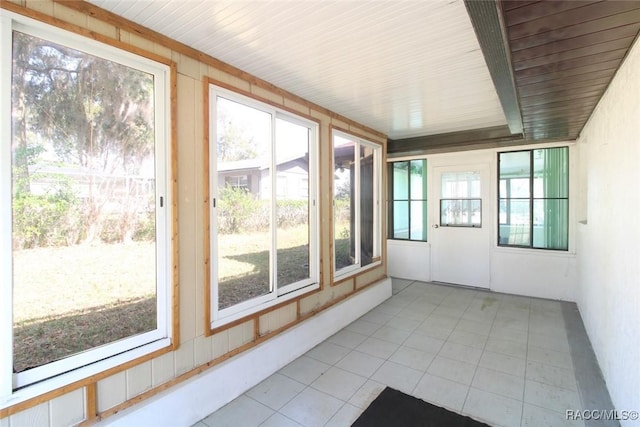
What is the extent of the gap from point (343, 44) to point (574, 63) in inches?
59.1

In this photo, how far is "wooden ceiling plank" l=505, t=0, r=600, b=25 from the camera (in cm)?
135

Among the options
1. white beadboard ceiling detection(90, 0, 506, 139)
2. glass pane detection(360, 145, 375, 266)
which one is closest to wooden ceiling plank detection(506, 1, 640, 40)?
white beadboard ceiling detection(90, 0, 506, 139)

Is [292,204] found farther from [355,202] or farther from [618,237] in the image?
[618,237]

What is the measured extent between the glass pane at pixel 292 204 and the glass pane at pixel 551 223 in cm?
384

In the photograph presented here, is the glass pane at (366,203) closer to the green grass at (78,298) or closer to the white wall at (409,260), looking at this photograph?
the white wall at (409,260)

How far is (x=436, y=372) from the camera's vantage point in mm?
2693

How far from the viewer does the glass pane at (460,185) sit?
5.22 meters

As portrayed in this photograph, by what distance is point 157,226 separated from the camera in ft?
6.49

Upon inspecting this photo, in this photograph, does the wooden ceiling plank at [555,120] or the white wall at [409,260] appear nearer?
the wooden ceiling plank at [555,120]

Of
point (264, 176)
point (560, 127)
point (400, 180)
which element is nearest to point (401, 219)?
point (400, 180)

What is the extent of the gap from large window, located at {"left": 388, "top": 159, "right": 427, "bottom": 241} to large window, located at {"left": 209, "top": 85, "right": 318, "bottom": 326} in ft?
10.1

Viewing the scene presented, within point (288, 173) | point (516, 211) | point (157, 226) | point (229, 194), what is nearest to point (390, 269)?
point (516, 211)

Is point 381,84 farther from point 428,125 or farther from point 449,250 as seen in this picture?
point 449,250

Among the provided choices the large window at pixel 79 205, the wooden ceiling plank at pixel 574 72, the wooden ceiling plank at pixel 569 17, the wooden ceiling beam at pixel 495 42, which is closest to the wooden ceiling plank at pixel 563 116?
the wooden ceiling beam at pixel 495 42
